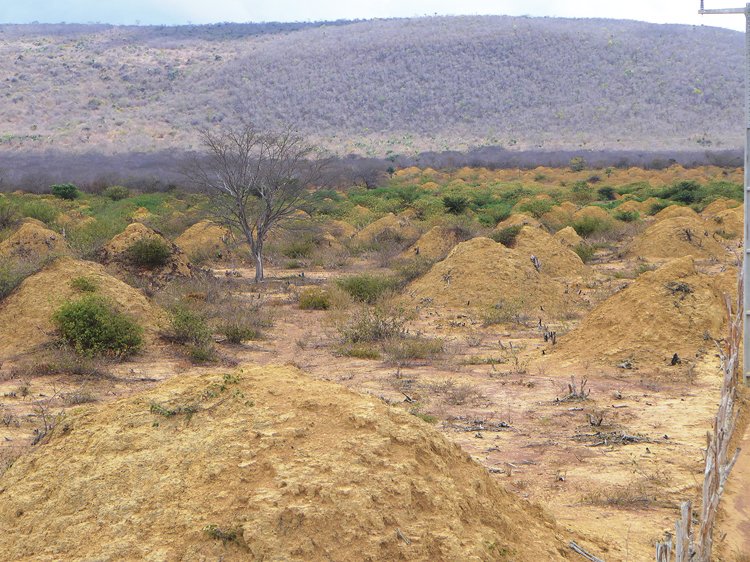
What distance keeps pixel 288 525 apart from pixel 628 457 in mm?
3741

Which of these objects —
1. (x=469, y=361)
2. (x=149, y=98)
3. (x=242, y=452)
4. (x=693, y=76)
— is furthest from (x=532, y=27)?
(x=242, y=452)

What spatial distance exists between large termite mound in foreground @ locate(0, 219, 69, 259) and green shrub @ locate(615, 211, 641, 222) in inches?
729

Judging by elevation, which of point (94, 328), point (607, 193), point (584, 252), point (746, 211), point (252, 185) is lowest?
point (607, 193)

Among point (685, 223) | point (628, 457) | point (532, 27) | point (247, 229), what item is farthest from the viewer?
point (532, 27)

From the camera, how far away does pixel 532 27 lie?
85.7 metres

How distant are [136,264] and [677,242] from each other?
43.0ft

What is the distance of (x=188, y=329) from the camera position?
10.7 metres

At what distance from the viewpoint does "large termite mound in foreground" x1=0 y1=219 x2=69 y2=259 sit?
1625 cm

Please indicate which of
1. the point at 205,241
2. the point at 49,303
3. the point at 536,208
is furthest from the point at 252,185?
the point at 536,208

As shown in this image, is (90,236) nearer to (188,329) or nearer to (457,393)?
(188,329)

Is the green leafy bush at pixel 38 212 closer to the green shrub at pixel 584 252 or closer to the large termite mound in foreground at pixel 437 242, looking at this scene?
the large termite mound in foreground at pixel 437 242

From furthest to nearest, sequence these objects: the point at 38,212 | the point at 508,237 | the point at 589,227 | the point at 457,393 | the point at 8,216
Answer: the point at 589,227 → the point at 38,212 → the point at 8,216 → the point at 508,237 → the point at 457,393

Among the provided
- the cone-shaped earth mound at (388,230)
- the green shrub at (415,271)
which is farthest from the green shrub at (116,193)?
the green shrub at (415,271)

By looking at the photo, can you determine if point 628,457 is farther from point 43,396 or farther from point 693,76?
point 693,76
